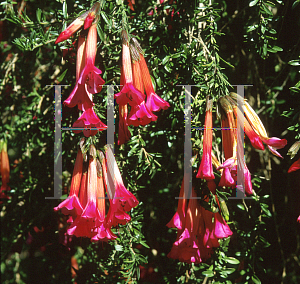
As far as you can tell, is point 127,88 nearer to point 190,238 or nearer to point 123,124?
point 123,124

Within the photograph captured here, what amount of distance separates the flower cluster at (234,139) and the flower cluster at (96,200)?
209 millimetres

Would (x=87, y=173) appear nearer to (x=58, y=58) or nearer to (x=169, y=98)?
(x=169, y=98)

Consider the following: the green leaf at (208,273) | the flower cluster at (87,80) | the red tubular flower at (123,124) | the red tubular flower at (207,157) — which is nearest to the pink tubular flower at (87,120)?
the flower cluster at (87,80)

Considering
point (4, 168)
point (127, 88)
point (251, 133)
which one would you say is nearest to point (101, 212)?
point (127, 88)

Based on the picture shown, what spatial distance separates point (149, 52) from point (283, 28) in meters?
0.46

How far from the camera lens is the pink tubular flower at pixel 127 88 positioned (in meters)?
0.77

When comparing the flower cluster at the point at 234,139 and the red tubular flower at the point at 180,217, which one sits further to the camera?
the red tubular flower at the point at 180,217

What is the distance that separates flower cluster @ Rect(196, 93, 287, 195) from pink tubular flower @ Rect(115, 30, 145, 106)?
0.18 metres

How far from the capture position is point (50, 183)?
4.22 feet

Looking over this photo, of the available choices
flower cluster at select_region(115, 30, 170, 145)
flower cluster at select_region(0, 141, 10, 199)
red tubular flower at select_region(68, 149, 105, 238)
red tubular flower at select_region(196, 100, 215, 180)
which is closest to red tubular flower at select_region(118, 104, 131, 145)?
flower cluster at select_region(115, 30, 170, 145)

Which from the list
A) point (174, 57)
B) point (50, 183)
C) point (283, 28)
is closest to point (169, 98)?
point (174, 57)

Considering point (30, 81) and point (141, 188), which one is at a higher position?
point (30, 81)

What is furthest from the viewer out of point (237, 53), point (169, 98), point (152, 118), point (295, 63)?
point (237, 53)

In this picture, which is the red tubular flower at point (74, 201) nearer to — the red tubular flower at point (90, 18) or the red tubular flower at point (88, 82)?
the red tubular flower at point (88, 82)
